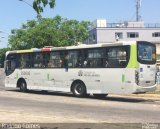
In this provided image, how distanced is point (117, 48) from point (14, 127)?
39.1 ft

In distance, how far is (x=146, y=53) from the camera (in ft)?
77.6

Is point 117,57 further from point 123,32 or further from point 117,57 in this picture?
point 123,32

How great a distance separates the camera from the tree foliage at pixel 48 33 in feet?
175

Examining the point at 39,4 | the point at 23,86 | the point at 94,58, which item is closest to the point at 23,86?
the point at 23,86

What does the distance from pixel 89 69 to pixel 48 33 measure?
2861 cm

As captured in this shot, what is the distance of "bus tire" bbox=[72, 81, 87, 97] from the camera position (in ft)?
84.8

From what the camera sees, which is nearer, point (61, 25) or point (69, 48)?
point (69, 48)

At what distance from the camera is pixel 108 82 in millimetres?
24297

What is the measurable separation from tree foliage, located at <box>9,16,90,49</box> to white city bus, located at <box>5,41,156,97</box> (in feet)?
72.7

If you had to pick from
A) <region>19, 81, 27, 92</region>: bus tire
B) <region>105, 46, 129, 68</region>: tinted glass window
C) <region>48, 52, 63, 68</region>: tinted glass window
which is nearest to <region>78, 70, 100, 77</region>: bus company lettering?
<region>105, 46, 129, 68</region>: tinted glass window

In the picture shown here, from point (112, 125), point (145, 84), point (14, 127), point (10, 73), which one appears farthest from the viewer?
point (10, 73)

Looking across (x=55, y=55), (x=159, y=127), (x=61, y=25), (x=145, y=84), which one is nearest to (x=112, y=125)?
(x=159, y=127)

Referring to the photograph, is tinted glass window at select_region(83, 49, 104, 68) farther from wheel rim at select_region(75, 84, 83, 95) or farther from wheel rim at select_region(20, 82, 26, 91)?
wheel rim at select_region(20, 82, 26, 91)

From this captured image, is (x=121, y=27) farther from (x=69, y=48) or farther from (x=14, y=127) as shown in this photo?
(x=14, y=127)
